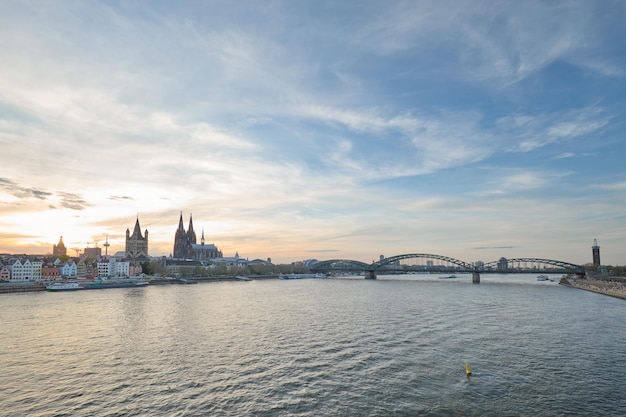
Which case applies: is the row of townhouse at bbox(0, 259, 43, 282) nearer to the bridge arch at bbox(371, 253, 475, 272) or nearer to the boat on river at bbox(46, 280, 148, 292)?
the boat on river at bbox(46, 280, 148, 292)

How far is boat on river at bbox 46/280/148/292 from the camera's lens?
8778 centimetres

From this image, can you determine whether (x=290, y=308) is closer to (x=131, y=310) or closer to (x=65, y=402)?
(x=131, y=310)

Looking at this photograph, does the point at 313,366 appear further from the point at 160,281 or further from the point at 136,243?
the point at 136,243

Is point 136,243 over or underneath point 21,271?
over

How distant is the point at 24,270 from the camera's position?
110875 millimetres

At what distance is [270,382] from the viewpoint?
854 inches

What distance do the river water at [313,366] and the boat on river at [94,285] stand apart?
49.5 meters

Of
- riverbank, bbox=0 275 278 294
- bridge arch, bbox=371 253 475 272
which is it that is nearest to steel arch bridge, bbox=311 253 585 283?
bridge arch, bbox=371 253 475 272

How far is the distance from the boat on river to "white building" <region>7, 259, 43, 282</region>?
77.1 ft

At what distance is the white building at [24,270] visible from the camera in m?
108

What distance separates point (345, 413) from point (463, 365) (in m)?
11.2

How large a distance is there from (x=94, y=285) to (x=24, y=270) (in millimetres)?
30094

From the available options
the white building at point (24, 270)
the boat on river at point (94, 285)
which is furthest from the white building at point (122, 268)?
the boat on river at point (94, 285)

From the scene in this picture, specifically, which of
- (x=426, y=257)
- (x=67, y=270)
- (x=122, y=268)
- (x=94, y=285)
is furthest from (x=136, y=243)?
(x=426, y=257)
